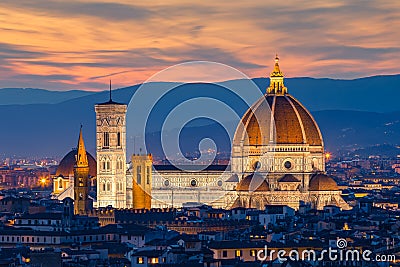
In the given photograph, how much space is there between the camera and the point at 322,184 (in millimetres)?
129250

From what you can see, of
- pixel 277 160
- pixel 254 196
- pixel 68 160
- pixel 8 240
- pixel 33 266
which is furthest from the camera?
pixel 68 160

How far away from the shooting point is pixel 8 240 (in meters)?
83.7

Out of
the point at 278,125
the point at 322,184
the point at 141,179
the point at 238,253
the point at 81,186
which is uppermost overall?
the point at 278,125

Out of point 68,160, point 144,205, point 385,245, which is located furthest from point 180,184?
point 385,245

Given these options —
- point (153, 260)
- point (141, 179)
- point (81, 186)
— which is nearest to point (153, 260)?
point (153, 260)

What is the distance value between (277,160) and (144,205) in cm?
1159

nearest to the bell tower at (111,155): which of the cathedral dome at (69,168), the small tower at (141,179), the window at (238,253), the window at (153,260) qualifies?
the small tower at (141,179)

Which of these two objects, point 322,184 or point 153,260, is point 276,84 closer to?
point 322,184

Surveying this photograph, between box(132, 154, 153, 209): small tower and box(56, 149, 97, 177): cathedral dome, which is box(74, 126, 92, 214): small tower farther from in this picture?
box(56, 149, 97, 177): cathedral dome

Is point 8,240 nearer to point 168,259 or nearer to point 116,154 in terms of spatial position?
point 168,259

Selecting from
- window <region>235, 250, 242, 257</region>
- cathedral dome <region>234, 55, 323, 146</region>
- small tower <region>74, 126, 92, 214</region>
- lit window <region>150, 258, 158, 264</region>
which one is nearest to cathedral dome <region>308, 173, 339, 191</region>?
cathedral dome <region>234, 55, 323, 146</region>

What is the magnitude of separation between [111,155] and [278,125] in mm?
12903

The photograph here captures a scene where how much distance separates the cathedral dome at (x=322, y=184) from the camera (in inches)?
5064

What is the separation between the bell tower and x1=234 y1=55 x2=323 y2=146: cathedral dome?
10186 mm
